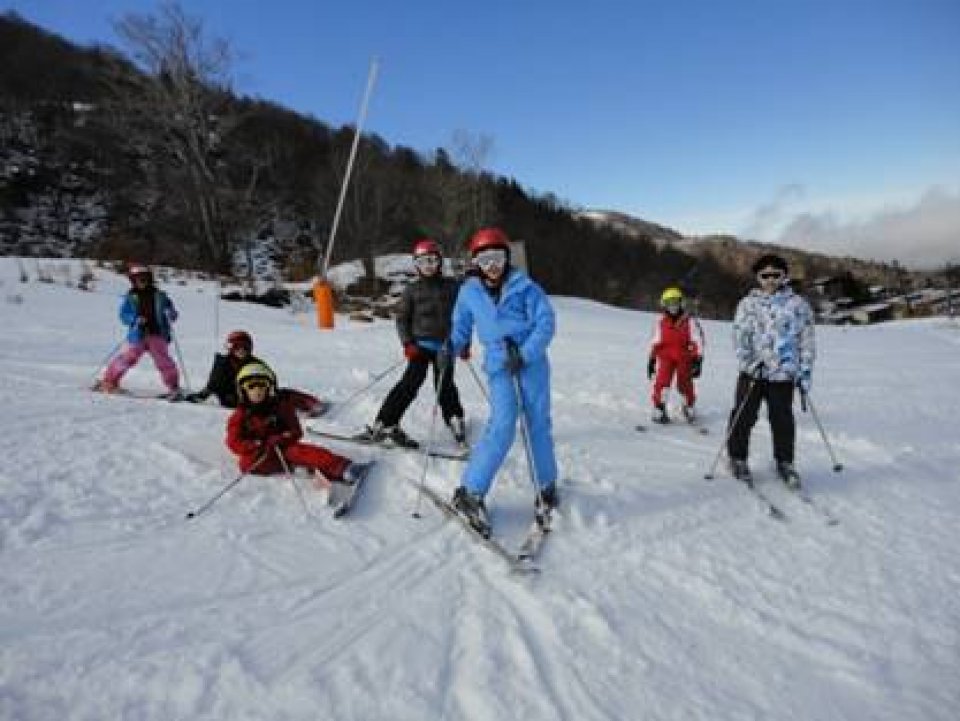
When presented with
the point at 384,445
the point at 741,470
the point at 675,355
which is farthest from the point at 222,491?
the point at 675,355

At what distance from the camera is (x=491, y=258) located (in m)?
3.90

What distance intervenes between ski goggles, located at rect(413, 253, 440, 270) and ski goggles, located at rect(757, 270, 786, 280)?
2.85m

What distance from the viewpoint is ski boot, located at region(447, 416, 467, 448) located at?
5699 millimetres

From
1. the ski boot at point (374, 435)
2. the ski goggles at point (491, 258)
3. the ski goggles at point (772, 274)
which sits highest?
the ski goggles at point (772, 274)

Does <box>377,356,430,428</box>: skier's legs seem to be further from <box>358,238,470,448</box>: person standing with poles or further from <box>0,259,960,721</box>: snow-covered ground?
<box>0,259,960,721</box>: snow-covered ground

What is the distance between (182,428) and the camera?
5629 mm

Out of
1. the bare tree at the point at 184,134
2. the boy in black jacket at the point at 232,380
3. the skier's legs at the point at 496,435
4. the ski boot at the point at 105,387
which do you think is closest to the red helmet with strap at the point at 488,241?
the skier's legs at the point at 496,435

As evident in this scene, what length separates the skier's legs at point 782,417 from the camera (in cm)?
483

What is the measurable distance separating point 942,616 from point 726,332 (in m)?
20.4

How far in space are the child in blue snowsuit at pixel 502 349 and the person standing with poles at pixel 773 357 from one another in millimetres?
2096

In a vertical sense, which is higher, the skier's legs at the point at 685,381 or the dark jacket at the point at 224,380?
the skier's legs at the point at 685,381

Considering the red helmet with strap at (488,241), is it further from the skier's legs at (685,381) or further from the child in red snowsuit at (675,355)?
the skier's legs at (685,381)

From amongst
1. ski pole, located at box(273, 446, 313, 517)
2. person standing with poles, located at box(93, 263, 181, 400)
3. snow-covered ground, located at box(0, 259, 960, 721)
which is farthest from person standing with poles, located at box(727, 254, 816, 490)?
person standing with poles, located at box(93, 263, 181, 400)

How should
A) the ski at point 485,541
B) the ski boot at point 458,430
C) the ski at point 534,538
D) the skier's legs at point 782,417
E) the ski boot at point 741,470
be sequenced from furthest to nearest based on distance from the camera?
1. the ski boot at point 458,430
2. the ski boot at point 741,470
3. the skier's legs at point 782,417
4. the ski at point 534,538
5. the ski at point 485,541
